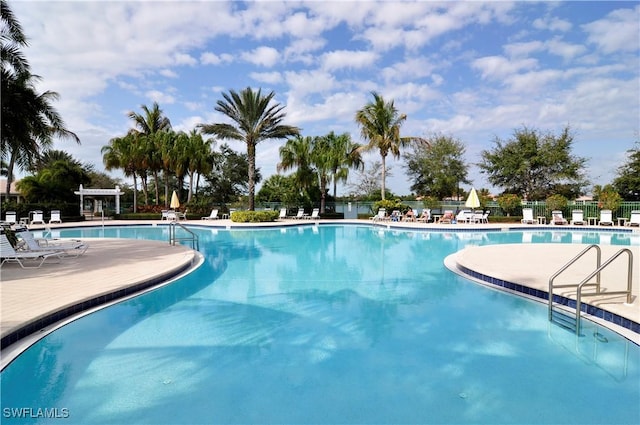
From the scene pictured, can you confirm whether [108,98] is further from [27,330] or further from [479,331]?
[479,331]

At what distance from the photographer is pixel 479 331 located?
5129 mm

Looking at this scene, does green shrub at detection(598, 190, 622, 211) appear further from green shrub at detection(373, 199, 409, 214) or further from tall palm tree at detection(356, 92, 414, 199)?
tall palm tree at detection(356, 92, 414, 199)

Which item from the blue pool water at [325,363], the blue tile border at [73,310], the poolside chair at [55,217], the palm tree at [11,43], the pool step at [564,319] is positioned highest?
the palm tree at [11,43]

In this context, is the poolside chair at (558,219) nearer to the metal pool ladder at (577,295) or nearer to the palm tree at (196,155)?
the metal pool ladder at (577,295)

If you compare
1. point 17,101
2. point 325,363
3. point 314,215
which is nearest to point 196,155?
point 314,215

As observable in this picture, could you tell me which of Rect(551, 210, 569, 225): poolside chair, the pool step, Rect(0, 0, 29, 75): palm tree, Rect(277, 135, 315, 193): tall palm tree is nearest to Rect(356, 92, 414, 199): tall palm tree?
Rect(277, 135, 315, 193): tall palm tree

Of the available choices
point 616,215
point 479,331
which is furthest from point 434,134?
point 479,331

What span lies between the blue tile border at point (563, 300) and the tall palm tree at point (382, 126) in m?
18.0

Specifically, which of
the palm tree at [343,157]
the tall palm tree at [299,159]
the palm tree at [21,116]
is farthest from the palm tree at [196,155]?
the palm tree at [21,116]

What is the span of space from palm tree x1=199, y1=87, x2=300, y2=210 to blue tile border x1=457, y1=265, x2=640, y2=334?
17.5m

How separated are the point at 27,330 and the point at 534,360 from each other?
5995mm

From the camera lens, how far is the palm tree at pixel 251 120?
22.6 metres

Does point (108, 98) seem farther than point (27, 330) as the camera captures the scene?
Yes

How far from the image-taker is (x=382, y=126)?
25.6m
